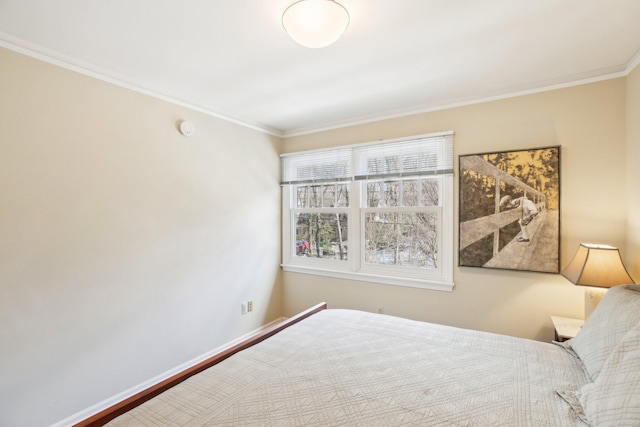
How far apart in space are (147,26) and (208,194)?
1.45m

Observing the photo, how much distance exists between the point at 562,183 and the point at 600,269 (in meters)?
0.73

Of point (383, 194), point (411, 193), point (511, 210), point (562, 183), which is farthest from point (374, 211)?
point (562, 183)

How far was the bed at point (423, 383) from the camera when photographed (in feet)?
3.39

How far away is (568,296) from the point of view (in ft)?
7.39

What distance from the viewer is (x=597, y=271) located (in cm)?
183

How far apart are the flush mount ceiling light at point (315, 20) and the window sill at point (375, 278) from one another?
2.22 metres

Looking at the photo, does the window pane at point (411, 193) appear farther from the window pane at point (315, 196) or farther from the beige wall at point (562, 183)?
the window pane at point (315, 196)

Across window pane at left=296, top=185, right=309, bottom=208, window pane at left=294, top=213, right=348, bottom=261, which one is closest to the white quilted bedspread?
window pane at left=294, top=213, right=348, bottom=261

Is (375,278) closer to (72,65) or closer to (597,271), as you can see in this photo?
(597,271)

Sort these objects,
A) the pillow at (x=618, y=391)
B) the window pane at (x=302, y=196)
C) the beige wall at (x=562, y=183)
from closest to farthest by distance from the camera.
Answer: the pillow at (x=618, y=391) < the beige wall at (x=562, y=183) < the window pane at (x=302, y=196)

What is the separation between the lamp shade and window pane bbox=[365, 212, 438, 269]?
3.57ft

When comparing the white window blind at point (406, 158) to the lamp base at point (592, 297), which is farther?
the white window blind at point (406, 158)

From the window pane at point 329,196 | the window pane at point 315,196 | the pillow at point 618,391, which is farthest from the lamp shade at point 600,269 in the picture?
the window pane at point 315,196

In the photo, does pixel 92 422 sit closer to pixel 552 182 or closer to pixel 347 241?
pixel 347 241
